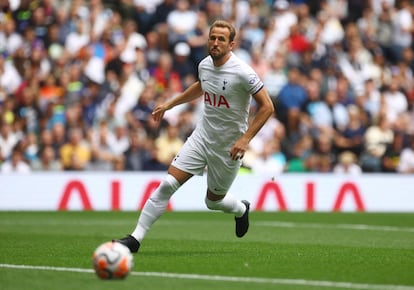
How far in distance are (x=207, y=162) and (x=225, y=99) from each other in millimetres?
765

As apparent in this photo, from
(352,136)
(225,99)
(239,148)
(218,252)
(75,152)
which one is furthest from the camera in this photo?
(352,136)

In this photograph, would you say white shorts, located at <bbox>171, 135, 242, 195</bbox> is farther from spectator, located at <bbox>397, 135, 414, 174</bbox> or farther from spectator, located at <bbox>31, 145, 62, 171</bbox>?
spectator, located at <bbox>397, 135, 414, 174</bbox>

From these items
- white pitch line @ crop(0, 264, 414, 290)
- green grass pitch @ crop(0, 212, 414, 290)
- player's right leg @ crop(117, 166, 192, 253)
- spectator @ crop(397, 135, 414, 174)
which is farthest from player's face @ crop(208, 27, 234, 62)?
spectator @ crop(397, 135, 414, 174)

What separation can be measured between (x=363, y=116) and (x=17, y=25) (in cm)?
789

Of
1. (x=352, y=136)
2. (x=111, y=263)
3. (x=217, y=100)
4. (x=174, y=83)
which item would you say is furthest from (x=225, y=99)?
(x=352, y=136)

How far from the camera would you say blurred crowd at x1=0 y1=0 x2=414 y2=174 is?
21.8 metres

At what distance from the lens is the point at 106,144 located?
21.9 m

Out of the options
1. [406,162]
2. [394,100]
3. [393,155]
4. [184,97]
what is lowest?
[406,162]

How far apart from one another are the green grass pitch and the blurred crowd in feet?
8.49

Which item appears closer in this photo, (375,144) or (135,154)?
(135,154)

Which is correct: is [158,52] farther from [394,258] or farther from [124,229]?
[394,258]

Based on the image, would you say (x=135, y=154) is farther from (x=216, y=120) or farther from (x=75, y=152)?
(x=216, y=120)

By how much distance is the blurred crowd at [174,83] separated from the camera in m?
21.8

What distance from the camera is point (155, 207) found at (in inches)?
455
